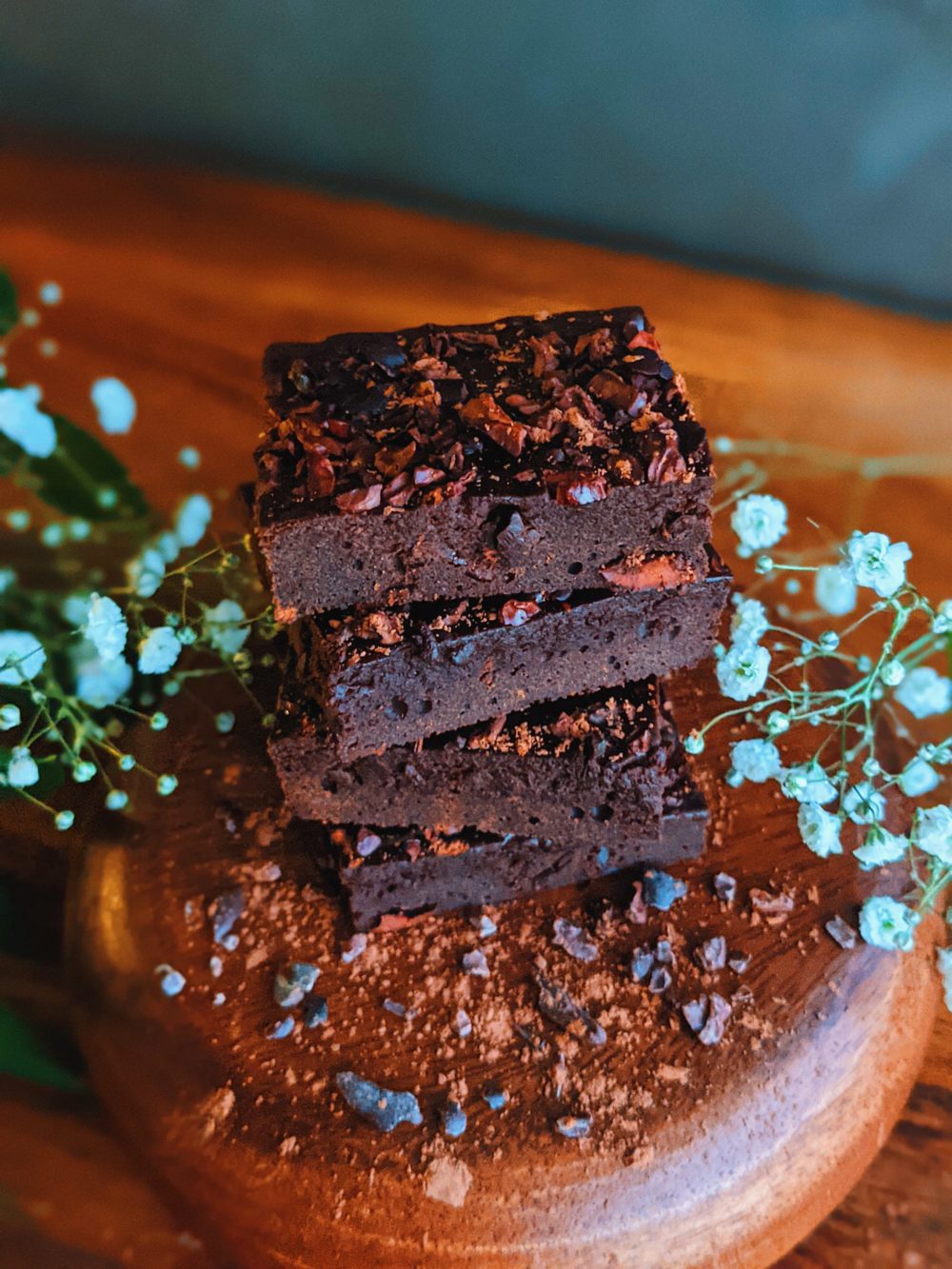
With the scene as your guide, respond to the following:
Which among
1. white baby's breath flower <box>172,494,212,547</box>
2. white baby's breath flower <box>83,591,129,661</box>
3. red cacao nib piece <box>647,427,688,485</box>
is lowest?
white baby's breath flower <box>172,494,212,547</box>

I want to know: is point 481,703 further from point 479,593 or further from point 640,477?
point 640,477

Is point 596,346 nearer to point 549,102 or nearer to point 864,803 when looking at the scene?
point 864,803

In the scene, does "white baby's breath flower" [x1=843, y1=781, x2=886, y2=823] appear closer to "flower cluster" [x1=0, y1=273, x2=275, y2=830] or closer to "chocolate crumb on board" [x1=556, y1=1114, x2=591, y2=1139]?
"chocolate crumb on board" [x1=556, y1=1114, x2=591, y2=1139]

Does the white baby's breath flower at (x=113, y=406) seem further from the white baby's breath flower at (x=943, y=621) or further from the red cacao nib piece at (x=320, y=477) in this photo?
the white baby's breath flower at (x=943, y=621)

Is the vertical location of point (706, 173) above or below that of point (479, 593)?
above

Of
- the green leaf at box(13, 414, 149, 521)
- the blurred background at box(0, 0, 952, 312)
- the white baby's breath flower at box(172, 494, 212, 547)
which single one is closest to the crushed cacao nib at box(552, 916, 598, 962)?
the white baby's breath flower at box(172, 494, 212, 547)

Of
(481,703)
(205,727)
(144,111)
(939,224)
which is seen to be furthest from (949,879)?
(144,111)
